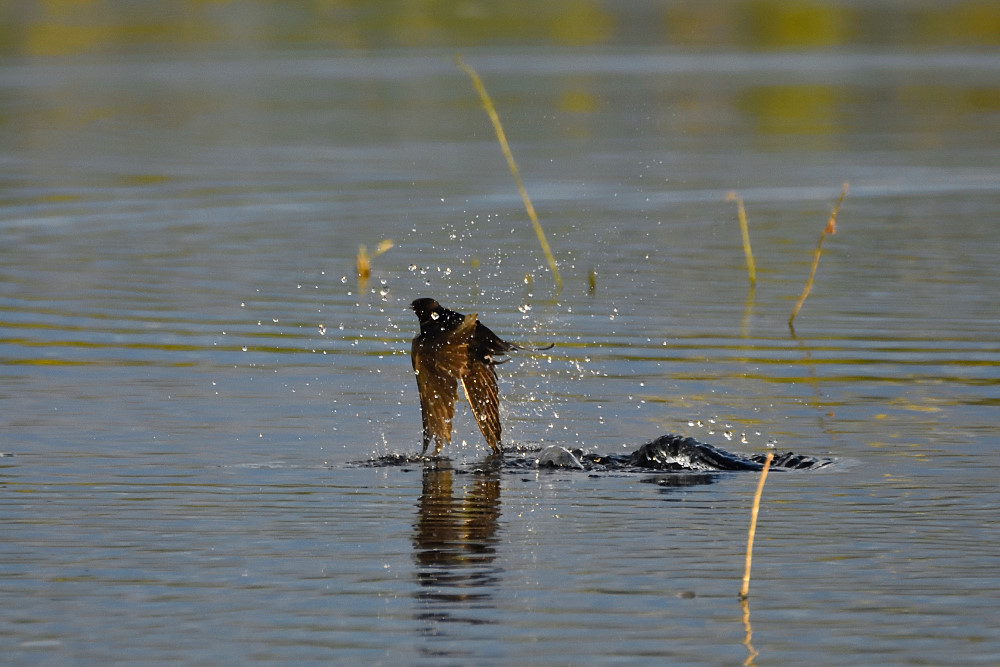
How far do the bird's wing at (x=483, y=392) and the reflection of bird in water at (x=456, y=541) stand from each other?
215 millimetres

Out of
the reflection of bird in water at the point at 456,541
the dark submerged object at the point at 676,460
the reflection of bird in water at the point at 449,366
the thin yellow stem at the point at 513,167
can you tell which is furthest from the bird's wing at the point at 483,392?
the thin yellow stem at the point at 513,167

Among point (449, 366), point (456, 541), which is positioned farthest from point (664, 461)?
point (456, 541)

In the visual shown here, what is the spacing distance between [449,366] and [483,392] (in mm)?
229

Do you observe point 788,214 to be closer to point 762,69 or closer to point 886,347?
point 886,347

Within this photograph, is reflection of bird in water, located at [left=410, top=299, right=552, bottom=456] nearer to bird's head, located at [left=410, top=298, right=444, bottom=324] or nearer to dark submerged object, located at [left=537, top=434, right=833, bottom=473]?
bird's head, located at [left=410, top=298, right=444, bottom=324]

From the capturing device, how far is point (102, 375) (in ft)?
46.6

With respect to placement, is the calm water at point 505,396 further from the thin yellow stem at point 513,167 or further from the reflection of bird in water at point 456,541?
the thin yellow stem at point 513,167

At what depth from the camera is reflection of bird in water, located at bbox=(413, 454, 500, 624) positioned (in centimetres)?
827

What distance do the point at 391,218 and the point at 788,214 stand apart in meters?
4.31

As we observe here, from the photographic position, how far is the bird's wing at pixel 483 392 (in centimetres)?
1120

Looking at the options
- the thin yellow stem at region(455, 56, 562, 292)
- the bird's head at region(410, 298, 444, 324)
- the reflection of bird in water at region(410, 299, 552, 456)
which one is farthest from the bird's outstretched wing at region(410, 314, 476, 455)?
the thin yellow stem at region(455, 56, 562, 292)

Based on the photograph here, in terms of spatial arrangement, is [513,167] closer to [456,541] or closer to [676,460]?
[676,460]

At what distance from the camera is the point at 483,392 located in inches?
442

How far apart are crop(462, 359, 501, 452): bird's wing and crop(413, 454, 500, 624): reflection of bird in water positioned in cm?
21
